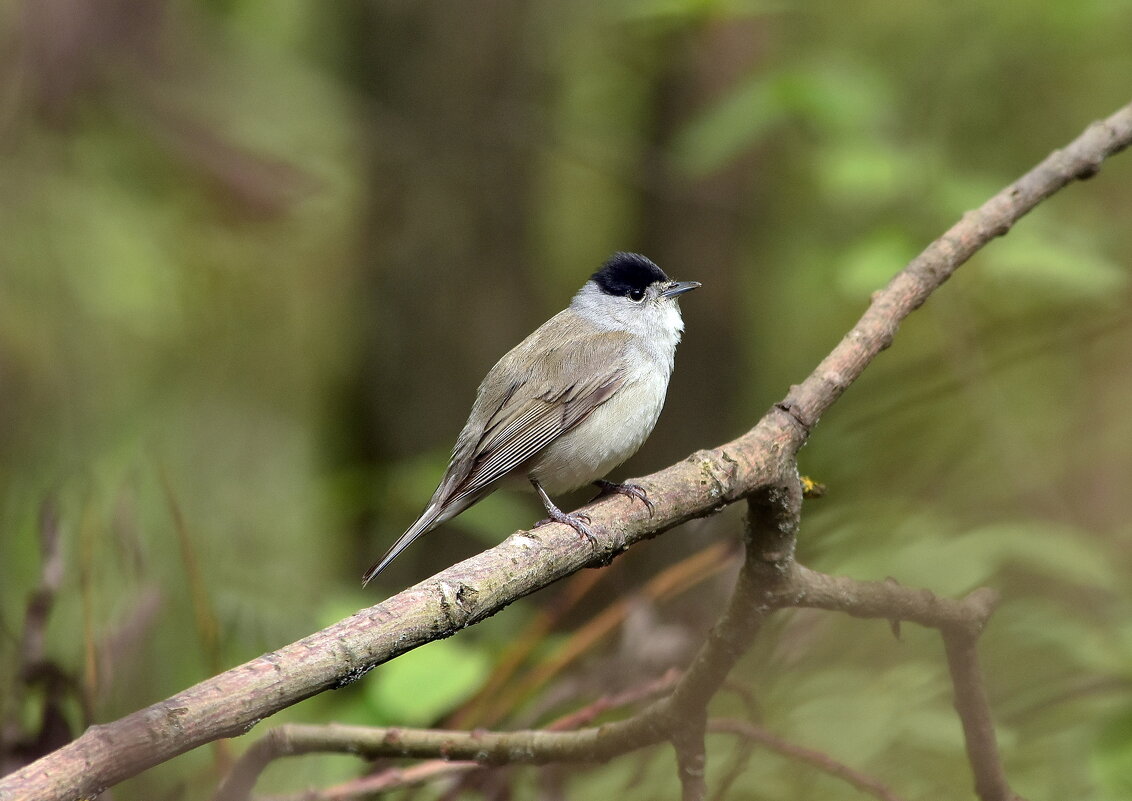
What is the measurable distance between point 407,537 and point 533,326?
452 centimetres

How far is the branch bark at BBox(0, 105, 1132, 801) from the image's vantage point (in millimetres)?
1490

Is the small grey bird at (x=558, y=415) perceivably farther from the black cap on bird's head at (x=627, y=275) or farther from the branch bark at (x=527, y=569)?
the branch bark at (x=527, y=569)

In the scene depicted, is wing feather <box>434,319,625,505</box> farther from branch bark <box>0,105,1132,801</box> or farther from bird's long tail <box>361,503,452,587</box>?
branch bark <box>0,105,1132,801</box>

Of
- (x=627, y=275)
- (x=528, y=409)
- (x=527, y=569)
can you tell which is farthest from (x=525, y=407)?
(x=527, y=569)

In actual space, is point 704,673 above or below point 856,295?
below

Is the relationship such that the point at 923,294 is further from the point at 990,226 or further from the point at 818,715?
the point at 818,715

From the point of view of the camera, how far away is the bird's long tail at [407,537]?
9.26 feet

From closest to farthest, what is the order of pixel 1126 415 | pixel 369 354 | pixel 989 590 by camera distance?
pixel 989 590 → pixel 1126 415 → pixel 369 354

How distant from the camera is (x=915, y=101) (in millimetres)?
7242

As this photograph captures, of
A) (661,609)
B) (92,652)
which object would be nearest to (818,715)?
(661,609)

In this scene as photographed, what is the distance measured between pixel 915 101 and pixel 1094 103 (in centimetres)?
154

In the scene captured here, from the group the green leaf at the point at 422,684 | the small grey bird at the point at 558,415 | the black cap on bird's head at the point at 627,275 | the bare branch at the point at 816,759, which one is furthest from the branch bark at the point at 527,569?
the black cap on bird's head at the point at 627,275

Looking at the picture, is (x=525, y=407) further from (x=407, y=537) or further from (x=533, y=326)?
(x=533, y=326)

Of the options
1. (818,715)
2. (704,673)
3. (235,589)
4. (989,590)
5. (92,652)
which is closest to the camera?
(818,715)
